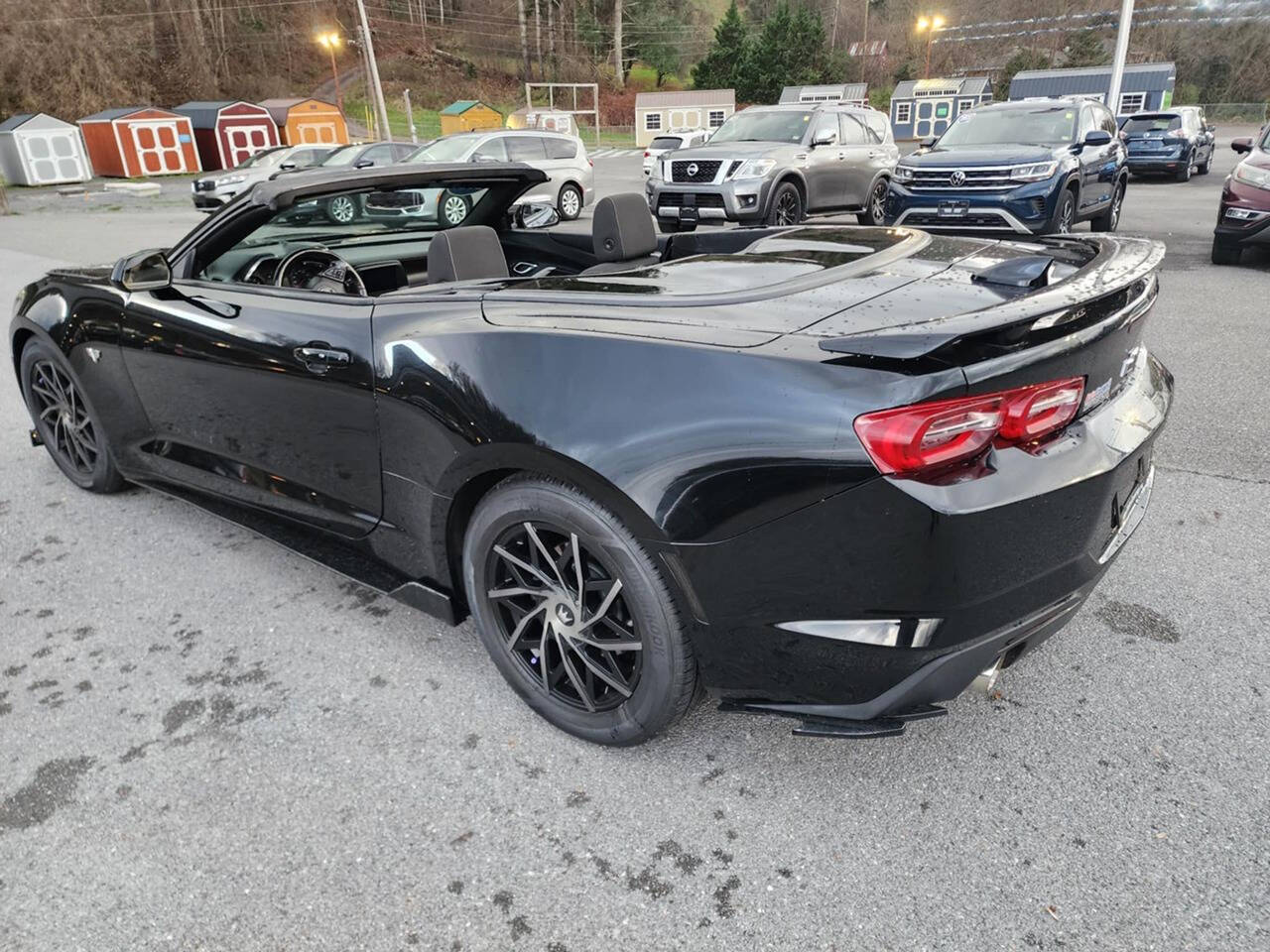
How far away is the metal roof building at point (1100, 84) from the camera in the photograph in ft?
137

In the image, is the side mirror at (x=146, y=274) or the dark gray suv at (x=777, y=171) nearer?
the side mirror at (x=146, y=274)

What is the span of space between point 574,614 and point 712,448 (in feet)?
2.23

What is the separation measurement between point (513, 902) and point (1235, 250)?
10.4 metres

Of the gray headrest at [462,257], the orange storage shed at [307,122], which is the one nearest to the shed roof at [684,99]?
the orange storage shed at [307,122]

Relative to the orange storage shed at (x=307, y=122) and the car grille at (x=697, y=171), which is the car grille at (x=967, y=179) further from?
the orange storage shed at (x=307, y=122)

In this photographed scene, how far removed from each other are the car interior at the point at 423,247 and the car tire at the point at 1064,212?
768cm

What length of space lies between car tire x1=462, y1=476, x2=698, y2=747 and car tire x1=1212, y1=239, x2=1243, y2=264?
9654 mm

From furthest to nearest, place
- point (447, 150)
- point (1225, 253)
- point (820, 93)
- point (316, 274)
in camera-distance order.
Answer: point (820, 93) → point (447, 150) → point (1225, 253) → point (316, 274)

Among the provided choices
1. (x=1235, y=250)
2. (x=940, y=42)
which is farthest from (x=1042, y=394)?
(x=940, y=42)

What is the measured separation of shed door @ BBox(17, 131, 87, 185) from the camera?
30.0 metres

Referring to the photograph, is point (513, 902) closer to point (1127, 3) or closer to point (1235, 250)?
point (1235, 250)

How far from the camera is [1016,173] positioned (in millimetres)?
9727

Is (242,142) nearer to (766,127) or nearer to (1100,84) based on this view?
(766,127)

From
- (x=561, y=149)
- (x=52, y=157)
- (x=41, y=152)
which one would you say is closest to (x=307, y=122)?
(x=52, y=157)
